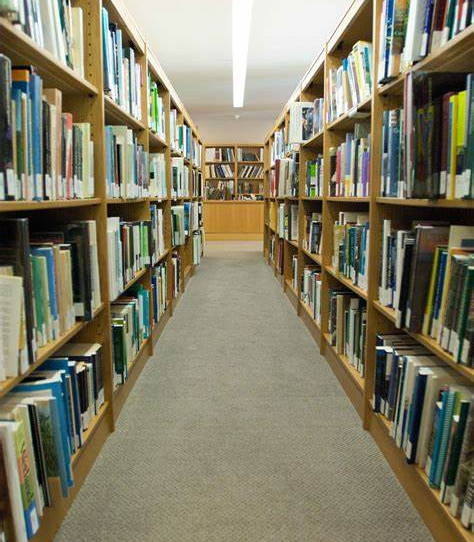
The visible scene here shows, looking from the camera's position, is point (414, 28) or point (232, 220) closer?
point (414, 28)

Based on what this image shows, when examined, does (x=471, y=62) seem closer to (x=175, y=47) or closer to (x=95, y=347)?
(x=95, y=347)

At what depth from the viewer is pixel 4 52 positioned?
135 cm

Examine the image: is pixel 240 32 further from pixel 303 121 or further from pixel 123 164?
pixel 123 164

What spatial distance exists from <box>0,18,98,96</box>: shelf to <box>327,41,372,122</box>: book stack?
1164 millimetres

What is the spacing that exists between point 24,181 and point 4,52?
1.21 ft

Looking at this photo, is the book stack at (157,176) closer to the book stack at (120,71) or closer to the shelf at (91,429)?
the book stack at (120,71)

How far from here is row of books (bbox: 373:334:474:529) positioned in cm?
128

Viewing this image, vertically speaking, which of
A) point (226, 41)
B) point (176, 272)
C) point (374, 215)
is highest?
point (226, 41)

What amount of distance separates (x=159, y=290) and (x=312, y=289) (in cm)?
109

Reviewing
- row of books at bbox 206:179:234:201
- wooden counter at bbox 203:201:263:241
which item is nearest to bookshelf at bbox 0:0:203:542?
wooden counter at bbox 203:201:263:241

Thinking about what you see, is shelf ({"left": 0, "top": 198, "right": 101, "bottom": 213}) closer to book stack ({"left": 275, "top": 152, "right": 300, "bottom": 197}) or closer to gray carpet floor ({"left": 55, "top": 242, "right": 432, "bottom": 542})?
gray carpet floor ({"left": 55, "top": 242, "right": 432, "bottom": 542})

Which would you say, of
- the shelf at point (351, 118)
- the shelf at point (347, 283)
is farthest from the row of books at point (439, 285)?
the shelf at point (351, 118)

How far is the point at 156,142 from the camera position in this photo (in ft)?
12.3

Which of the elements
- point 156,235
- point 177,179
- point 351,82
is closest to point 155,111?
point 156,235
